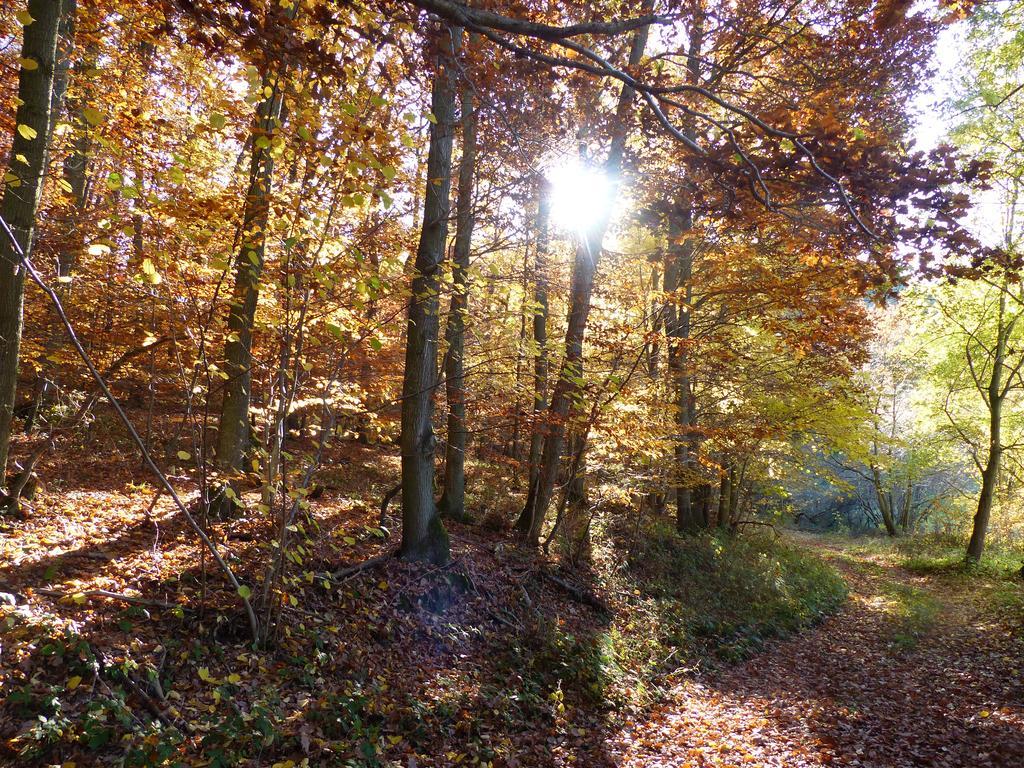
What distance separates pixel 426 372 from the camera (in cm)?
648

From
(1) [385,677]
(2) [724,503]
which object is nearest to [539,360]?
(1) [385,677]

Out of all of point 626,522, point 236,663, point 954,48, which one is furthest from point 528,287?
point 954,48

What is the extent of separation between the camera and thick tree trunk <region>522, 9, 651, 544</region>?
802 cm

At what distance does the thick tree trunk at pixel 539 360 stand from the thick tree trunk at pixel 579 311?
185 mm

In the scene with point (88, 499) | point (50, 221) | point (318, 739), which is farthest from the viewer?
point (50, 221)

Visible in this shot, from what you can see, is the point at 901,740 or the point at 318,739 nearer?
the point at 318,739

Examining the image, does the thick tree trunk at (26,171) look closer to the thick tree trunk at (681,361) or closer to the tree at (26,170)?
the tree at (26,170)

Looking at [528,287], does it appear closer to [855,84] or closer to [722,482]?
[855,84]

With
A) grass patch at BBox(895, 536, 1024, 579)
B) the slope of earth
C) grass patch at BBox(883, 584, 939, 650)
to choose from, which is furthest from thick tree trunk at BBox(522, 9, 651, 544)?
grass patch at BBox(895, 536, 1024, 579)

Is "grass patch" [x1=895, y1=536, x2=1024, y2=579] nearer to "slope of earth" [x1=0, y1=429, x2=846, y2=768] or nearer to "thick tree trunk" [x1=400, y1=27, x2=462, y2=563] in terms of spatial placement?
"slope of earth" [x1=0, y1=429, x2=846, y2=768]

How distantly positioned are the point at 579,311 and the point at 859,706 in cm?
595

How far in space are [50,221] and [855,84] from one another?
1259cm

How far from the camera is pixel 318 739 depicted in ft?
12.9

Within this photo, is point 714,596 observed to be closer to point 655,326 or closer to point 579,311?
point 655,326
